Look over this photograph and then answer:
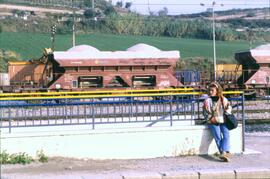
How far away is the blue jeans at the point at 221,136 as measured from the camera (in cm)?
1107

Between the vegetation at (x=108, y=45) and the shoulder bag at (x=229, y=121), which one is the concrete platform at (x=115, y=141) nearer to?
the shoulder bag at (x=229, y=121)

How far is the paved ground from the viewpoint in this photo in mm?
9507

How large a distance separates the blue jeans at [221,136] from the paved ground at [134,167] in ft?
0.85

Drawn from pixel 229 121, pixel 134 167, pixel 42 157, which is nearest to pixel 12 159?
pixel 42 157

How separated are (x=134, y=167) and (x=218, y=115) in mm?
2087

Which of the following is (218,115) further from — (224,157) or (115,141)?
(115,141)

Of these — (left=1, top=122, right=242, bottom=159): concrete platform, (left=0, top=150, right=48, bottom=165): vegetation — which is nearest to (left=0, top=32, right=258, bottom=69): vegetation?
(left=1, top=122, right=242, bottom=159): concrete platform

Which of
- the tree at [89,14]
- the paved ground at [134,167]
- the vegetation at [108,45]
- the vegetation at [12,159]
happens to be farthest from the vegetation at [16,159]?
the tree at [89,14]

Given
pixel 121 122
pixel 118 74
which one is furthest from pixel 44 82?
pixel 121 122

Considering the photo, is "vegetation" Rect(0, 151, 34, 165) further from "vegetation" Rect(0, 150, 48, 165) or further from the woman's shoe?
the woman's shoe

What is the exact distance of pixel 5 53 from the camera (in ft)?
183

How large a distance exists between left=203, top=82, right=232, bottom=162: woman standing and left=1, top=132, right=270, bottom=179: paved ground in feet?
1.14

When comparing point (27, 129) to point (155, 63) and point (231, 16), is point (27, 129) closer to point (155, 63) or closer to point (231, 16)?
point (155, 63)

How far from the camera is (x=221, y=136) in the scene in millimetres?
11266
